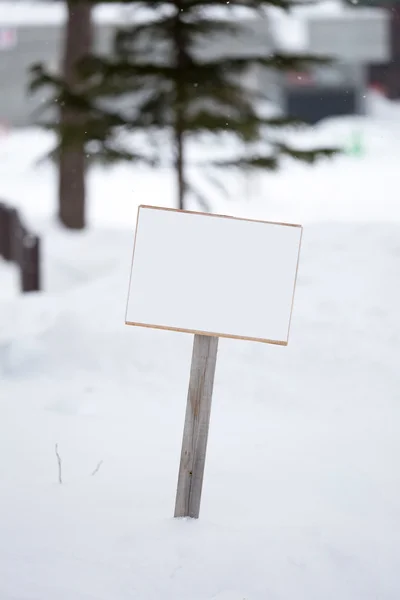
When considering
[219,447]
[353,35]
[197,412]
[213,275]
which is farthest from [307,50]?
[197,412]

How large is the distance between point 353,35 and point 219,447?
30083mm

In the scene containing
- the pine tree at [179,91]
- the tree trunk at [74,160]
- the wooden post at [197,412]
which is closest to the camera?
the wooden post at [197,412]

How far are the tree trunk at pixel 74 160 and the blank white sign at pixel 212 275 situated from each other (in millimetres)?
10665

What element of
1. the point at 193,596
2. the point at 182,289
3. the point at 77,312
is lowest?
the point at 77,312

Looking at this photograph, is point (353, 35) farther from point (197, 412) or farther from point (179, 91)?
point (197, 412)

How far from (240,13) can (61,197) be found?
19043 mm

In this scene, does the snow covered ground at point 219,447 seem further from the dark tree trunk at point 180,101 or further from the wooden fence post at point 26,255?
the dark tree trunk at point 180,101

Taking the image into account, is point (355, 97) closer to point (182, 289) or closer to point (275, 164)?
point (275, 164)

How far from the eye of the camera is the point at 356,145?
86.0ft

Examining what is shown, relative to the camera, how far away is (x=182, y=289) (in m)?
3.52

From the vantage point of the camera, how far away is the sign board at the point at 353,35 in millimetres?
31812

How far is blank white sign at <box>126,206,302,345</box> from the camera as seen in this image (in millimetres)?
3504

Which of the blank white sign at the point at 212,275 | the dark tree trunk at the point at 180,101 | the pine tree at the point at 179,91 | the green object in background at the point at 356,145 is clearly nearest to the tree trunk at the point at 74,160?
the pine tree at the point at 179,91

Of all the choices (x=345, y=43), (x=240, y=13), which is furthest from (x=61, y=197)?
(x=345, y=43)
